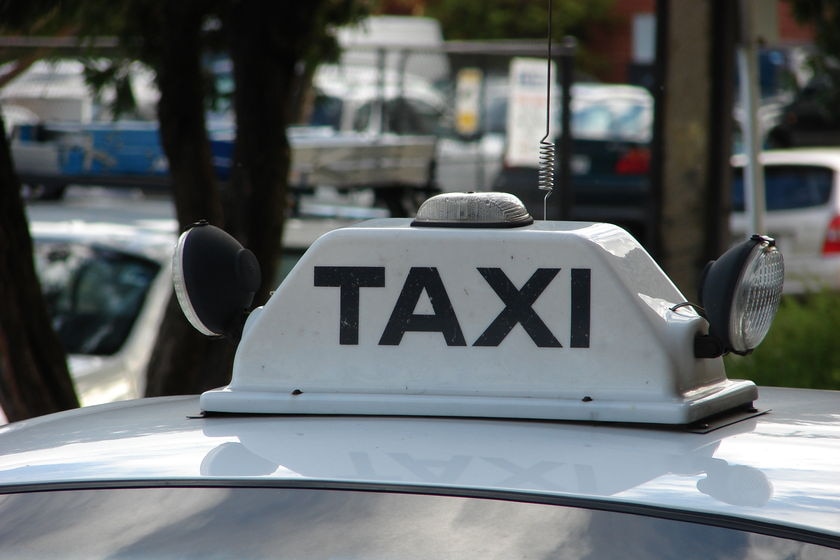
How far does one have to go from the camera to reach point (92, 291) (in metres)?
5.72

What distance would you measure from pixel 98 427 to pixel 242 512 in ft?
1.71

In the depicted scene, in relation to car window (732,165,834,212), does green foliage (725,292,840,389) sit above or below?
below

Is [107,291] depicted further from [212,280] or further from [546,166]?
[546,166]

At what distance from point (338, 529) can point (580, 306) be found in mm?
510

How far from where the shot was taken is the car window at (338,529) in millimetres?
1399

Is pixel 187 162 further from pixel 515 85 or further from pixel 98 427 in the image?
pixel 515 85

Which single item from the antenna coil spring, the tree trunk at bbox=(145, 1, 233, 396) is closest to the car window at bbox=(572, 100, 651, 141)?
the tree trunk at bbox=(145, 1, 233, 396)

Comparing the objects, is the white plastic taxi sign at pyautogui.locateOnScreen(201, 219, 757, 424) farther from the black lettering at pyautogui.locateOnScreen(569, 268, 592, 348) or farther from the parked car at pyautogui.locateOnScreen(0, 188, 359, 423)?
the parked car at pyautogui.locateOnScreen(0, 188, 359, 423)

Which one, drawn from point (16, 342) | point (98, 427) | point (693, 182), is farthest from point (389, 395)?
point (693, 182)

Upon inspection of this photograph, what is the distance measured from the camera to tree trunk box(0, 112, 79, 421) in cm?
390

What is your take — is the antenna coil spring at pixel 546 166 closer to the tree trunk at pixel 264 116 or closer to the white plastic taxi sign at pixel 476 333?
the white plastic taxi sign at pixel 476 333

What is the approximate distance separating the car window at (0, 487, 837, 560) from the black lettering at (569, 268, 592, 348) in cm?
37

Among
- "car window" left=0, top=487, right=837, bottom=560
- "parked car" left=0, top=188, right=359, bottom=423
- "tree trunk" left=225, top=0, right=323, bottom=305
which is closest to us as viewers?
"car window" left=0, top=487, right=837, bottom=560

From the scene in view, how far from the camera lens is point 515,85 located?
8.12 m
